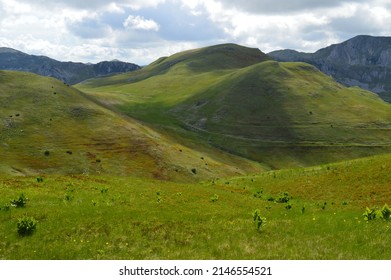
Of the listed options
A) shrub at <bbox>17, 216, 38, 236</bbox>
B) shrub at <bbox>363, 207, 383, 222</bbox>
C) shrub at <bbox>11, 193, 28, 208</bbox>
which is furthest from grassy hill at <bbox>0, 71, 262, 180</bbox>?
shrub at <bbox>363, 207, 383, 222</bbox>

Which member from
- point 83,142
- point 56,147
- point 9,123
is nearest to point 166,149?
point 83,142

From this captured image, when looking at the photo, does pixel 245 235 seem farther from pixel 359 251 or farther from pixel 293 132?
pixel 293 132

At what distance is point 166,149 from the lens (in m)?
117

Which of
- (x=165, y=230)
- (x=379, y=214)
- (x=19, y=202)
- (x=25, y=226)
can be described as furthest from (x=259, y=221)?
(x=19, y=202)

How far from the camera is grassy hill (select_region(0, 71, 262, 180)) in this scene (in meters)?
94.4

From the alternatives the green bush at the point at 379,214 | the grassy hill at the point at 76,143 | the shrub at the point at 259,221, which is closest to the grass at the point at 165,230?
the shrub at the point at 259,221

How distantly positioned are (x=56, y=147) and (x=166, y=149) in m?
31.3

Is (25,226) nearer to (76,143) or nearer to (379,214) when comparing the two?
(379,214)

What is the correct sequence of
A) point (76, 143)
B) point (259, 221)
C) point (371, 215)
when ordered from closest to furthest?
point (259, 221)
point (371, 215)
point (76, 143)

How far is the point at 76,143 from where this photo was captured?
108m

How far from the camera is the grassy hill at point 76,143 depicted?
9438cm

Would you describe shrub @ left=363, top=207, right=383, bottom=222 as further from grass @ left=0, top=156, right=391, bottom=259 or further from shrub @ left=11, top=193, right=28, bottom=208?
shrub @ left=11, top=193, right=28, bottom=208

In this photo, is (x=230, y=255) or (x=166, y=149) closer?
(x=230, y=255)

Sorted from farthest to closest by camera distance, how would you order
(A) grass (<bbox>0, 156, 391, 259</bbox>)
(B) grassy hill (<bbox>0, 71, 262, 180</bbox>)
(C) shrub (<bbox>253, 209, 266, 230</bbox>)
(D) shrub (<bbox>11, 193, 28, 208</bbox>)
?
(B) grassy hill (<bbox>0, 71, 262, 180</bbox>) < (D) shrub (<bbox>11, 193, 28, 208</bbox>) < (C) shrub (<bbox>253, 209, 266, 230</bbox>) < (A) grass (<bbox>0, 156, 391, 259</bbox>)
